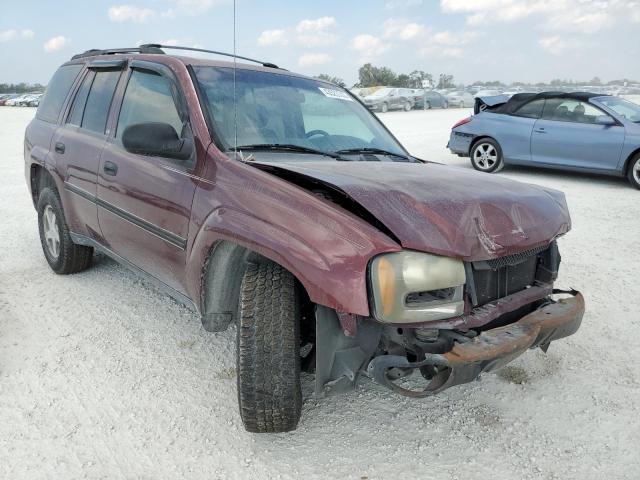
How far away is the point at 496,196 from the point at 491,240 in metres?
0.36

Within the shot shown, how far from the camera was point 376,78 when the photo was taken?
53.2 meters

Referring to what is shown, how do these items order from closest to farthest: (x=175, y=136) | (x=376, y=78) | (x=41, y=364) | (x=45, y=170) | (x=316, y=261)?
(x=316, y=261) → (x=175, y=136) → (x=41, y=364) → (x=45, y=170) → (x=376, y=78)

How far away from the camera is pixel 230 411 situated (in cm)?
282

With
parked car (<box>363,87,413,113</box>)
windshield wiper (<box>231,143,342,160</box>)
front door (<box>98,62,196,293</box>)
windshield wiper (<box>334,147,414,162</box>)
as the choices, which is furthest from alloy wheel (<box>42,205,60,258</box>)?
parked car (<box>363,87,413,113</box>)

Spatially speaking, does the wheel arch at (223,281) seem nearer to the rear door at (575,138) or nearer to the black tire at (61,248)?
the black tire at (61,248)

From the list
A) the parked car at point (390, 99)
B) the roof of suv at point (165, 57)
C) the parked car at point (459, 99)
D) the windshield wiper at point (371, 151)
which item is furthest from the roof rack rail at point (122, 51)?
the parked car at point (459, 99)

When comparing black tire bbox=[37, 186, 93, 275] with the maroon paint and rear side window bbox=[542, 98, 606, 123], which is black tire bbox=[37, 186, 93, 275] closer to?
the maroon paint

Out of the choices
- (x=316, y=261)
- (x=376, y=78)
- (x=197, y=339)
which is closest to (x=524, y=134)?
(x=197, y=339)

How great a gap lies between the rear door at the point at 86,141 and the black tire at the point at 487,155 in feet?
24.0

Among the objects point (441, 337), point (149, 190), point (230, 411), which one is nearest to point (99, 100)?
point (149, 190)

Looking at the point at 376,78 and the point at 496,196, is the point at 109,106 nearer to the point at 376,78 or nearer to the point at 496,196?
the point at 496,196

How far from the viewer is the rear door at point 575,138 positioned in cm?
878

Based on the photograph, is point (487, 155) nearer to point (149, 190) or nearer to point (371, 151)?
point (371, 151)

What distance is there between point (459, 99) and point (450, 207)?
35.4m
